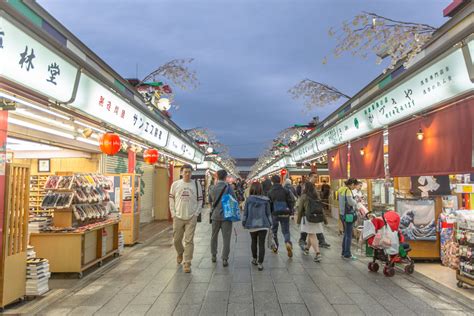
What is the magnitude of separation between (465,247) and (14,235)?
7722 mm

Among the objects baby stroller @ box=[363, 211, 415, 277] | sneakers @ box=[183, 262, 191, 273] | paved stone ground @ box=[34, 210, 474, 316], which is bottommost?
paved stone ground @ box=[34, 210, 474, 316]

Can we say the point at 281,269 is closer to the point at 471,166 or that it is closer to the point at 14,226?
the point at 471,166

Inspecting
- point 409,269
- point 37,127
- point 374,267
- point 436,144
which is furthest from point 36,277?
point 436,144

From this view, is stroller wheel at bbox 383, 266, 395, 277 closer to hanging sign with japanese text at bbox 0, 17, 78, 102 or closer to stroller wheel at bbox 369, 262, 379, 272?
stroller wheel at bbox 369, 262, 379, 272

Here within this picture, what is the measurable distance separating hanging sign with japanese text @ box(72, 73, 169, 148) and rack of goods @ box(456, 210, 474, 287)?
23.3 feet

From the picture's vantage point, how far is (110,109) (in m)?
7.46

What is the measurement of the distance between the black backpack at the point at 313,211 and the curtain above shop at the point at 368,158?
79.8 inches

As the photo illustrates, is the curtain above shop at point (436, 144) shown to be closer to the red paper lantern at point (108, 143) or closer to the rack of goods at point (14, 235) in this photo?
the red paper lantern at point (108, 143)

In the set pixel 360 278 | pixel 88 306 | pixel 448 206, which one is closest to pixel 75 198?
pixel 88 306

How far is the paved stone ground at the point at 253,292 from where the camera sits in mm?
5332

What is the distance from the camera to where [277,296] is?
5891 mm

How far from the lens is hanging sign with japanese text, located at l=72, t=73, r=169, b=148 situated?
6.17 meters

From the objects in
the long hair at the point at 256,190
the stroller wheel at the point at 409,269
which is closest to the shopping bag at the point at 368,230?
the stroller wheel at the point at 409,269

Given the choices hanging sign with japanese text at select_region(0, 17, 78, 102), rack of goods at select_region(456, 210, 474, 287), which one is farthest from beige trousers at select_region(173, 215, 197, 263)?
rack of goods at select_region(456, 210, 474, 287)
